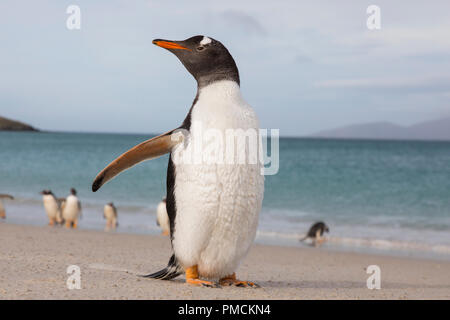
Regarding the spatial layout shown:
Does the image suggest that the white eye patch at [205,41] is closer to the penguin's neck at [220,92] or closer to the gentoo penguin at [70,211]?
the penguin's neck at [220,92]

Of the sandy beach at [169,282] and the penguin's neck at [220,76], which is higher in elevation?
the penguin's neck at [220,76]

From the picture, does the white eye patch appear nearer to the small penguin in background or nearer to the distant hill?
the small penguin in background

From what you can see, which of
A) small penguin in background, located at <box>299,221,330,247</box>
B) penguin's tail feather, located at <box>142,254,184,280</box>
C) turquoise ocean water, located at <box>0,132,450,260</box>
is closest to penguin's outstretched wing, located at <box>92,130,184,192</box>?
penguin's tail feather, located at <box>142,254,184,280</box>

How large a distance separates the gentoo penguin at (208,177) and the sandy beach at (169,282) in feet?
0.80

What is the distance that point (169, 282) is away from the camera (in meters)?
3.92

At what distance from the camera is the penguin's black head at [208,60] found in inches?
151

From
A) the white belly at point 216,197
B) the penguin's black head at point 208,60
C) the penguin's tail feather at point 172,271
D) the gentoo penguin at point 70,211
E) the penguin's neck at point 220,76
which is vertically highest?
the gentoo penguin at point 70,211

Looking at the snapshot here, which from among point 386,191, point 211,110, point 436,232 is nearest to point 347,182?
point 386,191

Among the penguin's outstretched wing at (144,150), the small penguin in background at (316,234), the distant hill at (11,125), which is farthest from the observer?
the distant hill at (11,125)

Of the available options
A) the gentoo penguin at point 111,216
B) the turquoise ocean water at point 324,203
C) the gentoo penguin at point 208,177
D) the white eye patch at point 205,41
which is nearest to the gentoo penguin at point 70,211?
the gentoo penguin at point 111,216

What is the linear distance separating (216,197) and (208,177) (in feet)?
0.47

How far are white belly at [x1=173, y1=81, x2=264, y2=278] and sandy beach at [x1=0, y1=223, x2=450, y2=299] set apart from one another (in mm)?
255

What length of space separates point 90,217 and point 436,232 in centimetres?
891
